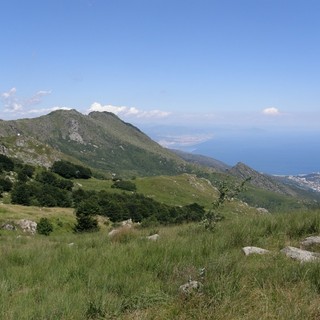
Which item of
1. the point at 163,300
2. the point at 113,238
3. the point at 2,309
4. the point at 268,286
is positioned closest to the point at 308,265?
the point at 268,286

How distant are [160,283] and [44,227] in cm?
5331

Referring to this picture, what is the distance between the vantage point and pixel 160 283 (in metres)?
5.80

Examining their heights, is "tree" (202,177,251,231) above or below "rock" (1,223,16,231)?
above

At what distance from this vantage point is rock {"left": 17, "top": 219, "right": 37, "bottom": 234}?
5356 centimetres

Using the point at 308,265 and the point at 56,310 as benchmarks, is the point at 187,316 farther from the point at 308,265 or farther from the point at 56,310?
the point at 308,265

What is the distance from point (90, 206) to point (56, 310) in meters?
75.1

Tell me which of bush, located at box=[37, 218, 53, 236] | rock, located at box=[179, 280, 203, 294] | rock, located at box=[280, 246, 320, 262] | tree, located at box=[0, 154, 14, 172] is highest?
rock, located at box=[179, 280, 203, 294]

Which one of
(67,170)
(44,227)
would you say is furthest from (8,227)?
(67,170)

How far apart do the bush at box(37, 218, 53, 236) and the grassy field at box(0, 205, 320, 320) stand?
159 ft

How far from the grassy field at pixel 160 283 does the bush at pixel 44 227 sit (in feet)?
159

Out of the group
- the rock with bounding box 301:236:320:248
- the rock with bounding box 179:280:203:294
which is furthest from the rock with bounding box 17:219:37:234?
the rock with bounding box 179:280:203:294

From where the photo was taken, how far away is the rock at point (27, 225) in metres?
53.6

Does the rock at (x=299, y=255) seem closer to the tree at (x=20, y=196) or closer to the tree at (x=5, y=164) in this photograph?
the tree at (x=20, y=196)

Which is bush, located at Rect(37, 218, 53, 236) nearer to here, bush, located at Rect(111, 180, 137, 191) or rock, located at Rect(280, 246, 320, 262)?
rock, located at Rect(280, 246, 320, 262)
